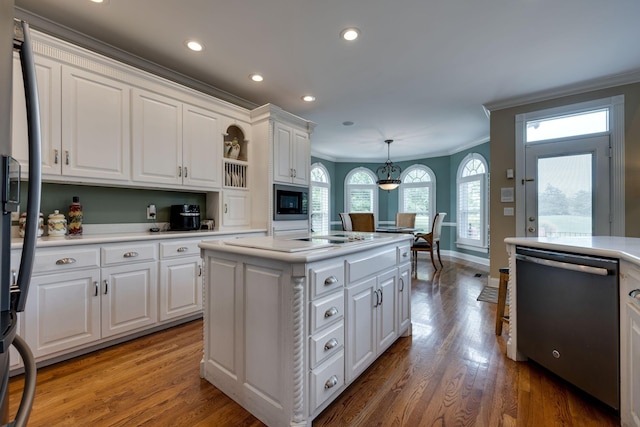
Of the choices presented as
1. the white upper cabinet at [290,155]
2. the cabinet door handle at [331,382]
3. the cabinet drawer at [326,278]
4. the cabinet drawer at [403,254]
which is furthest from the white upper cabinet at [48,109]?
the cabinet drawer at [403,254]

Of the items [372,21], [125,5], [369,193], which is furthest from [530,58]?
[369,193]

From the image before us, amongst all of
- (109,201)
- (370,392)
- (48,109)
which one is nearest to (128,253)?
(109,201)

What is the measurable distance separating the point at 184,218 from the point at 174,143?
781mm

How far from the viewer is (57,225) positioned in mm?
2324

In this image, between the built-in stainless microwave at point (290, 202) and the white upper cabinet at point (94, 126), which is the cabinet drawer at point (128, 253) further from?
the built-in stainless microwave at point (290, 202)

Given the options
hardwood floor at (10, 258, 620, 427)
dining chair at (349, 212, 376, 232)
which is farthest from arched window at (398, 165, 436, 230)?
hardwood floor at (10, 258, 620, 427)

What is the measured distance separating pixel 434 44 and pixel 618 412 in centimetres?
281

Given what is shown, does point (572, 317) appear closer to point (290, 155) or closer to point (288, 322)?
point (288, 322)

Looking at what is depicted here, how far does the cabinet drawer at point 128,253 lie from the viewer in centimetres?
224

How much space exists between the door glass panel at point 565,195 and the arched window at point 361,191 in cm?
441

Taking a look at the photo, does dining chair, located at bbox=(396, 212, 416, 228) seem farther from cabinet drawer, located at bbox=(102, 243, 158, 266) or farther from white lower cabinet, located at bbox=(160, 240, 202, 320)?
cabinet drawer, located at bbox=(102, 243, 158, 266)

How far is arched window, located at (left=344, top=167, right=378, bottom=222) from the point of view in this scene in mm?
7914

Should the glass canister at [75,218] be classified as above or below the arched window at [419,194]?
below

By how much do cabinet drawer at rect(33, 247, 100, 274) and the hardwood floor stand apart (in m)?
0.70
